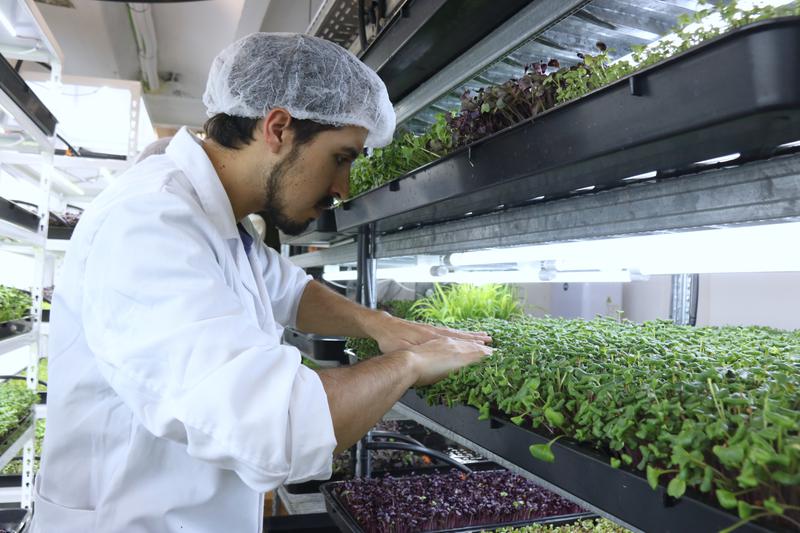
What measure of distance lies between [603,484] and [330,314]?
1.33 m

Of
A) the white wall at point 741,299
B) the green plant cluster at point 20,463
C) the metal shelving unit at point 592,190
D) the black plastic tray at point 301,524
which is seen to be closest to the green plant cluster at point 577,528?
the metal shelving unit at point 592,190

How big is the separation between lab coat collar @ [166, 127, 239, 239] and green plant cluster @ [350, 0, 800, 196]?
604 mm

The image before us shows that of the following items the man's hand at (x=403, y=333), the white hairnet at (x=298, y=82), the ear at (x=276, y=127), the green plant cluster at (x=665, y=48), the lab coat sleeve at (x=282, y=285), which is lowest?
the man's hand at (x=403, y=333)

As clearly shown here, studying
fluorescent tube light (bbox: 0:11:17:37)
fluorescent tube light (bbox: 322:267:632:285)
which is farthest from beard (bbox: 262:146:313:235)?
fluorescent tube light (bbox: 0:11:17:37)

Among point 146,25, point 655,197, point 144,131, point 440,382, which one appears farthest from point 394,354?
point 144,131

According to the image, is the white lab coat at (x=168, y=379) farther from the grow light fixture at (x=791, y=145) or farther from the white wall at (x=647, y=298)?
the white wall at (x=647, y=298)

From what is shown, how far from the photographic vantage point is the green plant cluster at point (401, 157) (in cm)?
179

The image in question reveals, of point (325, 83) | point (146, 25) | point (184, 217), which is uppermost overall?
point (146, 25)

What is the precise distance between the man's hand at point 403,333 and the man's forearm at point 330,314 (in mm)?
35

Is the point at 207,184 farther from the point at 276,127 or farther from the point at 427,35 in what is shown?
the point at 427,35

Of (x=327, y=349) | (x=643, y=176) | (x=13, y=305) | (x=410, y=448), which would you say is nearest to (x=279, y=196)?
(x=643, y=176)

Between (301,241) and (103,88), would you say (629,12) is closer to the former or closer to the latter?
(301,241)

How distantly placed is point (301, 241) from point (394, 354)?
2.68m

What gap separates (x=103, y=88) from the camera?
534 cm
